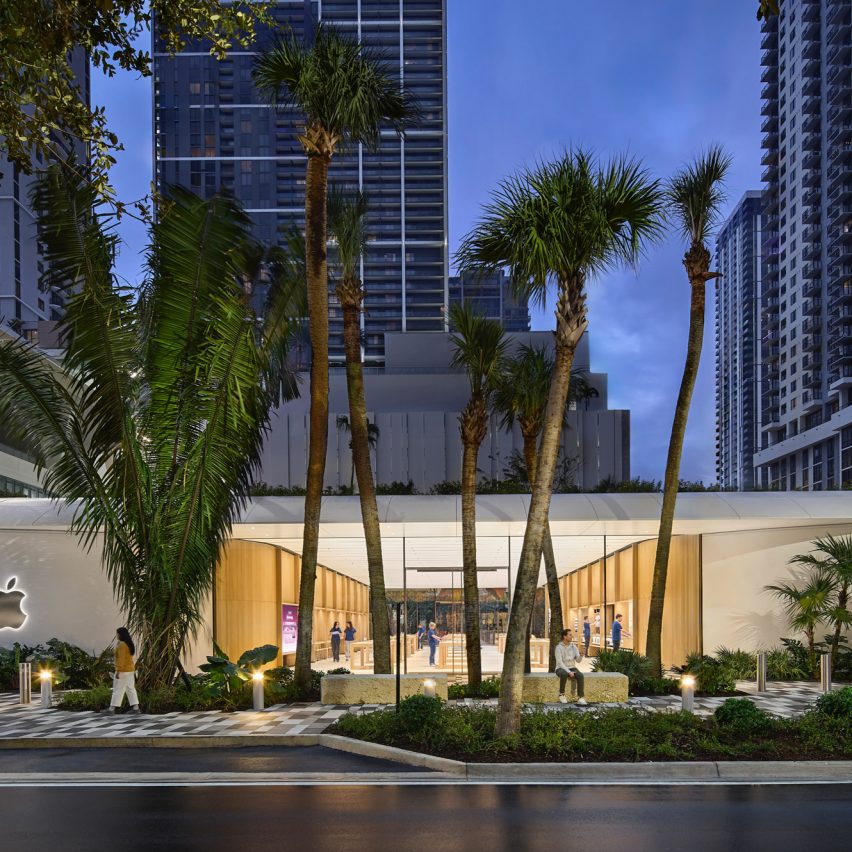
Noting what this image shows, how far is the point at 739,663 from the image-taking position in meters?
21.1

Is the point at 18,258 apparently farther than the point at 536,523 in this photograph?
Yes

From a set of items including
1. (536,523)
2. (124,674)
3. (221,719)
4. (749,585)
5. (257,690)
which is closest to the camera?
(536,523)

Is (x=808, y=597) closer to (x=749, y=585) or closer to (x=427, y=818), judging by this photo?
(x=749, y=585)

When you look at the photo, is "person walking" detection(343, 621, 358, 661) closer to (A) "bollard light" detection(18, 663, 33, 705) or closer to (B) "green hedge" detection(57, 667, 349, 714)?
(B) "green hedge" detection(57, 667, 349, 714)

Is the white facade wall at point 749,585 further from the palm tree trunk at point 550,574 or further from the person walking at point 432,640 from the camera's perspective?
the person walking at point 432,640

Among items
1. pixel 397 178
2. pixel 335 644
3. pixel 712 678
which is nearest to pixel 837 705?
pixel 712 678

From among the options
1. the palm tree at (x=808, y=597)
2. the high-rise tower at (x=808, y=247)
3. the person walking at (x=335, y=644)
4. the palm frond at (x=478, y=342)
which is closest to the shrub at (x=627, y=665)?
the palm tree at (x=808, y=597)

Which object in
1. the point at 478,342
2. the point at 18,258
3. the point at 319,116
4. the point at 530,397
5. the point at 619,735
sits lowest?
the point at 619,735

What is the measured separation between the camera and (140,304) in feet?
57.8

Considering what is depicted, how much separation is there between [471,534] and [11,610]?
443 inches

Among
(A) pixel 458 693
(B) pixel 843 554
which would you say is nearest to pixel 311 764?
(A) pixel 458 693

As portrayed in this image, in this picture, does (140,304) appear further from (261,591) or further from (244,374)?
(261,591)

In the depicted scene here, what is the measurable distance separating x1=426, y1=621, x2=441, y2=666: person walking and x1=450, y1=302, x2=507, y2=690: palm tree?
245 inches

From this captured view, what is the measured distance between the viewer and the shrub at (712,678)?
770 inches
